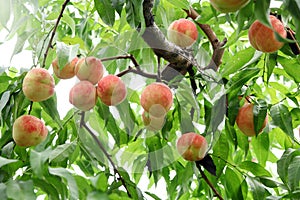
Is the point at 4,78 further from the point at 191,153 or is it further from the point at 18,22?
the point at 191,153

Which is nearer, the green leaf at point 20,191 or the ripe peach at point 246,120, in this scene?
the green leaf at point 20,191

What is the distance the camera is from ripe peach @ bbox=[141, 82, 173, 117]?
38.7 inches

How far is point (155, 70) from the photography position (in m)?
1.14

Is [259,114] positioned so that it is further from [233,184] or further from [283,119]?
[233,184]

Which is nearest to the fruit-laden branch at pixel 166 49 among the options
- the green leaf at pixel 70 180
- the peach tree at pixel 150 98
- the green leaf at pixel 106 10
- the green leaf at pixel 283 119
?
the peach tree at pixel 150 98

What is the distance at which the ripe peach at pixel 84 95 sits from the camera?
957 millimetres

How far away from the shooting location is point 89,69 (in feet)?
3.22

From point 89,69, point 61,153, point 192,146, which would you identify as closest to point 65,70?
point 89,69

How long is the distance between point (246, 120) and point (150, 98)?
0.67 feet

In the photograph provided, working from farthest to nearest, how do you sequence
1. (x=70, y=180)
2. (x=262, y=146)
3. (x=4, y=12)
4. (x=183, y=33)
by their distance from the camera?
(x=262, y=146) < (x=183, y=33) < (x=4, y=12) < (x=70, y=180)

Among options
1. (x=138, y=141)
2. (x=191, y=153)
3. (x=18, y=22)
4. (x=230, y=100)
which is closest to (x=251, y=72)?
(x=230, y=100)

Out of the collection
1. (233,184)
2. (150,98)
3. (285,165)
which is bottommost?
(233,184)

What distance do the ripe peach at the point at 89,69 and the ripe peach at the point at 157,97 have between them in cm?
10

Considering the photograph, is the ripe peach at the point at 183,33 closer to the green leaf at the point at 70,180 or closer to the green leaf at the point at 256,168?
the green leaf at the point at 256,168
